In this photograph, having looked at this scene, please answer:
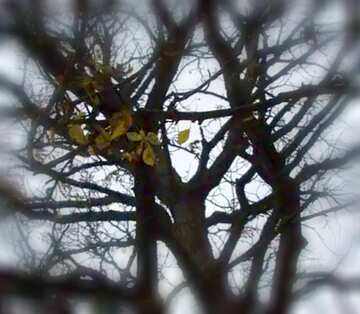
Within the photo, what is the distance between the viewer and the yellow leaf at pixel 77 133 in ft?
12.0

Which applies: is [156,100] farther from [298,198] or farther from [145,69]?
[298,198]

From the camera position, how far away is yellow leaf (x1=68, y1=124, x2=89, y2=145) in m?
3.67

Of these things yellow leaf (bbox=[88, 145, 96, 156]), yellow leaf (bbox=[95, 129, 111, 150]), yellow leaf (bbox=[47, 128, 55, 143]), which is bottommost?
yellow leaf (bbox=[95, 129, 111, 150])

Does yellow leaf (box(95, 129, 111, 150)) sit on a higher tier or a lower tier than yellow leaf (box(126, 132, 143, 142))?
higher

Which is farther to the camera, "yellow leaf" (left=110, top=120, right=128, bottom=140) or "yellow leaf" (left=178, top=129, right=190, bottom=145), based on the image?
"yellow leaf" (left=178, top=129, right=190, bottom=145)

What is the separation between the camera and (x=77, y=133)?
12.0 feet

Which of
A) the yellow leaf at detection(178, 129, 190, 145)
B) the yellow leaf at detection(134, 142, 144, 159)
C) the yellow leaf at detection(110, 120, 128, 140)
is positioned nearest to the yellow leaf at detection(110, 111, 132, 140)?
the yellow leaf at detection(110, 120, 128, 140)

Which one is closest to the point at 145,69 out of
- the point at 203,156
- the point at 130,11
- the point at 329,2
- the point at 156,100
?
the point at 156,100

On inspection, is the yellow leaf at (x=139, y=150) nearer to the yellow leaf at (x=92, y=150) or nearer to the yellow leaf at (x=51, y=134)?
the yellow leaf at (x=92, y=150)

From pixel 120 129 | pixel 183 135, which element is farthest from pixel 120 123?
pixel 183 135

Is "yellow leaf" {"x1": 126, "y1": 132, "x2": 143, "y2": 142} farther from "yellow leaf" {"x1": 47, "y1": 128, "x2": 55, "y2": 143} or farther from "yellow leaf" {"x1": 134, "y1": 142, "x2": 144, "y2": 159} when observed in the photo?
"yellow leaf" {"x1": 47, "y1": 128, "x2": 55, "y2": 143}

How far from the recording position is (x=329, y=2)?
2.58 m

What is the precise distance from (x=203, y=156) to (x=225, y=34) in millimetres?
1719

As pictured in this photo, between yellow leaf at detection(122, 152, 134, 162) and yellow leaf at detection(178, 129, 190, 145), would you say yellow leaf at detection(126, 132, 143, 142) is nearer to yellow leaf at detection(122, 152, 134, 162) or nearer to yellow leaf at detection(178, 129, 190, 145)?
yellow leaf at detection(122, 152, 134, 162)
